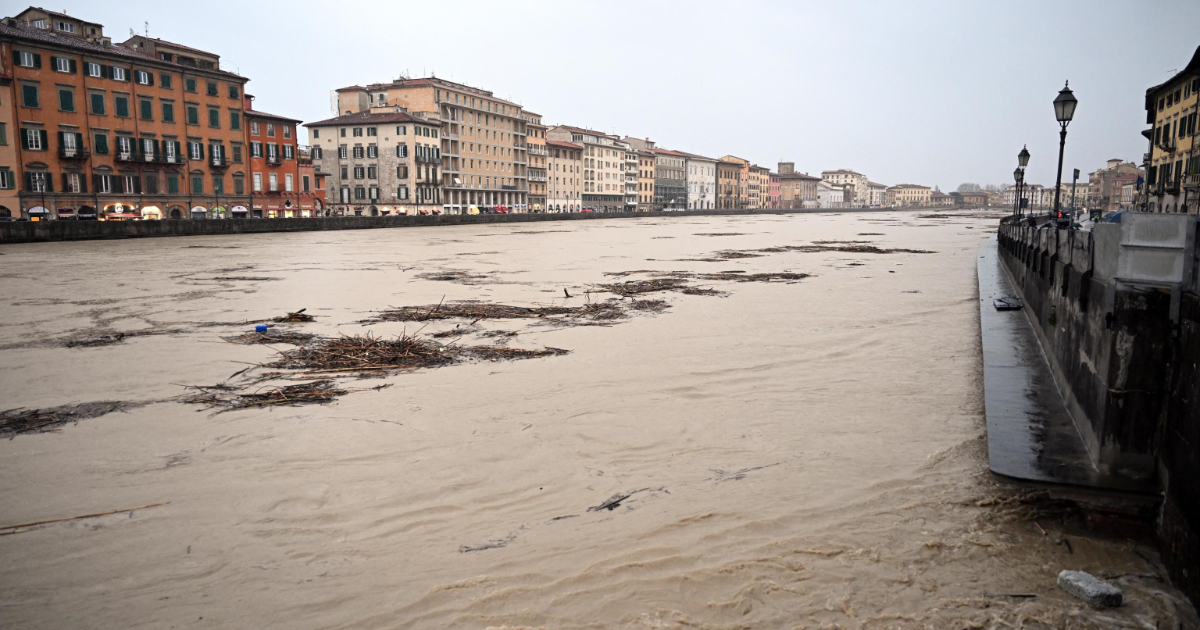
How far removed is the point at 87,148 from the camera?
54.8 meters

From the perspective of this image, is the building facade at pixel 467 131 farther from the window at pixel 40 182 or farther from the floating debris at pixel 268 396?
the floating debris at pixel 268 396

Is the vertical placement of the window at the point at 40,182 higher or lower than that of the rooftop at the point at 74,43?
lower

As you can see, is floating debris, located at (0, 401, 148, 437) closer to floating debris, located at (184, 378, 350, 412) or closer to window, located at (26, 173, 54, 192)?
floating debris, located at (184, 378, 350, 412)

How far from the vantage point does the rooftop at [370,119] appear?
9149 cm

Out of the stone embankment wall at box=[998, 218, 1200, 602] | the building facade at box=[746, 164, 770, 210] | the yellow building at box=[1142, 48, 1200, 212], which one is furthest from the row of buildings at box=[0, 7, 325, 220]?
the building facade at box=[746, 164, 770, 210]

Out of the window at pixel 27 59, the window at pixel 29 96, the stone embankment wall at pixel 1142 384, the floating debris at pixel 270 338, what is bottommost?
the floating debris at pixel 270 338

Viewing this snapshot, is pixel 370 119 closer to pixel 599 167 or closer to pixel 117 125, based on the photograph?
pixel 117 125

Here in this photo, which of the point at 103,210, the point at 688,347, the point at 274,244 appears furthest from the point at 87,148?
the point at 688,347

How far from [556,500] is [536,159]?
11693cm

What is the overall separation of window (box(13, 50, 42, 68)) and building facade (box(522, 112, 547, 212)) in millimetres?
69762

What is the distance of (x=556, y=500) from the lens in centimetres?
530

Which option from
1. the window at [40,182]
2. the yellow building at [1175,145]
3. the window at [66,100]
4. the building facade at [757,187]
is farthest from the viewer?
the building facade at [757,187]

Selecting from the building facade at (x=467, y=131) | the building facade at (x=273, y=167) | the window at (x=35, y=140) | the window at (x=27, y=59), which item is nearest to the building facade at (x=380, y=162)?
the building facade at (x=467, y=131)

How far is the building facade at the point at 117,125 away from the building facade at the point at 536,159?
5488 centimetres
